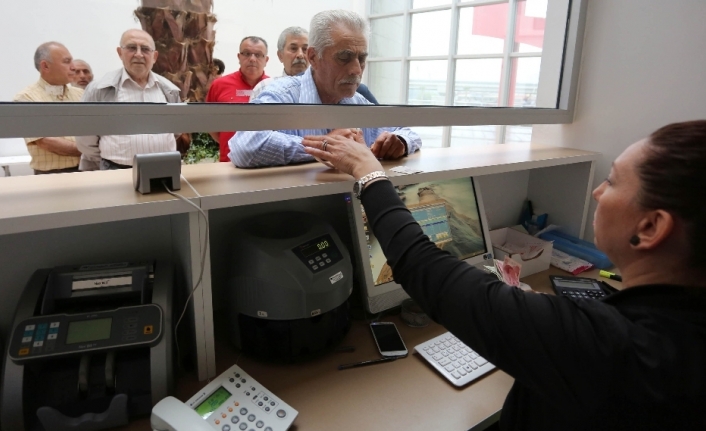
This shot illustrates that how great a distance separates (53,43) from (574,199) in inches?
121

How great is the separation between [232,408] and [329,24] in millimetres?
1166

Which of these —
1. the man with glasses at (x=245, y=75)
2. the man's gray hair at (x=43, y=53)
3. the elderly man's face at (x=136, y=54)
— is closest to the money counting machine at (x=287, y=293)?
the elderly man's face at (x=136, y=54)

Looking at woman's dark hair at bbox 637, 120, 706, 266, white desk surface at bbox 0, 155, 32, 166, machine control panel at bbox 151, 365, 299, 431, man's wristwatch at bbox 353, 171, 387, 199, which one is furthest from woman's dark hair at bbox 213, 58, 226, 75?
woman's dark hair at bbox 637, 120, 706, 266

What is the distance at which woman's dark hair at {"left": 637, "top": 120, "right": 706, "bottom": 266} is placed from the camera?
594 mm

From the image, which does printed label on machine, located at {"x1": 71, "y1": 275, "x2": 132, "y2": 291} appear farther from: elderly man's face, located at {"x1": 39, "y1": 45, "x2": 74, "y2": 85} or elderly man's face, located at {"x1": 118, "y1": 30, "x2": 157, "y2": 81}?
elderly man's face, located at {"x1": 39, "y1": 45, "x2": 74, "y2": 85}

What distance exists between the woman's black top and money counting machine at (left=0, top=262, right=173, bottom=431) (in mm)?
581

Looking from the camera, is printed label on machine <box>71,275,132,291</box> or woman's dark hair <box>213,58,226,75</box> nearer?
printed label on machine <box>71,275,132,291</box>

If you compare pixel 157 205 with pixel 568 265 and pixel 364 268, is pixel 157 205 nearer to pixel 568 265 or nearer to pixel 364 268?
pixel 364 268

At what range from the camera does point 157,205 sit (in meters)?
0.84

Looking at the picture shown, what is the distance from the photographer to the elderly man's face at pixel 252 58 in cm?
292

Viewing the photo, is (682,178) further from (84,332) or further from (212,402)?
(84,332)

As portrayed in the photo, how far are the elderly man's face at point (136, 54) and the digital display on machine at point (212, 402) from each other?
2057 millimetres

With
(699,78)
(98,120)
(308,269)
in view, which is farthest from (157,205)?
(699,78)

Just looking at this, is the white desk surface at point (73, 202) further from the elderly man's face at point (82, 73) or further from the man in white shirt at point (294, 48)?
the elderly man's face at point (82, 73)
